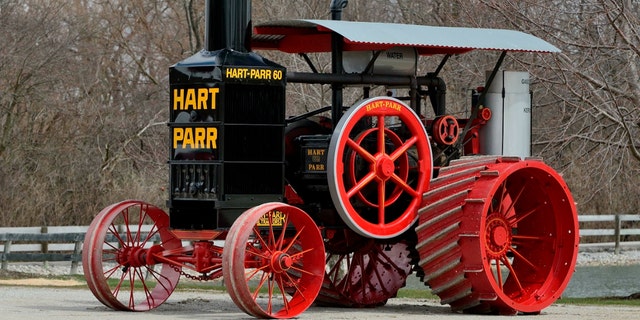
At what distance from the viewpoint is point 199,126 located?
1443 cm

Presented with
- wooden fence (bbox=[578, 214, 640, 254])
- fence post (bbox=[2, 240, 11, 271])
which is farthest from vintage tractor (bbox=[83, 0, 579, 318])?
wooden fence (bbox=[578, 214, 640, 254])

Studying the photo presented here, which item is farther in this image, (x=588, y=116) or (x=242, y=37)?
(x=588, y=116)

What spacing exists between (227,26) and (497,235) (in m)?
3.42

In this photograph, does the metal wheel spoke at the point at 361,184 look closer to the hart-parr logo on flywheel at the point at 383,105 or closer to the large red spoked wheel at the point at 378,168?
the large red spoked wheel at the point at 378,168

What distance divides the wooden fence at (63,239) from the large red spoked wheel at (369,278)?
35.3ft

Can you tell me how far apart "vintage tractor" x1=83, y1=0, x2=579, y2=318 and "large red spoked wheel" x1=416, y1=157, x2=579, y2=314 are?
16 mm

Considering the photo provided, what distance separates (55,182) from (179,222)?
19.3m

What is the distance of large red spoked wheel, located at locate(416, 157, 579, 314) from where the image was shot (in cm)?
1452

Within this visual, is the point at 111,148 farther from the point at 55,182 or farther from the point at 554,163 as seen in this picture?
the point at 554,163

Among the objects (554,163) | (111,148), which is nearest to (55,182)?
(111,148)

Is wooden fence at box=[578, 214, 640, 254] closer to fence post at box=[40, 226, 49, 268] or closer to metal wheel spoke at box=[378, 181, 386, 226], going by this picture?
fence post at box=[40, 226, 49, 268]

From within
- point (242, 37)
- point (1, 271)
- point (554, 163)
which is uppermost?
point (242, 37)

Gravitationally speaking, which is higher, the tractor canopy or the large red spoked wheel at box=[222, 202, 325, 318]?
the tractor canopy

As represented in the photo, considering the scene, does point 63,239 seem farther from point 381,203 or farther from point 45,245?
point 381,203
